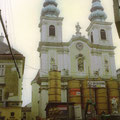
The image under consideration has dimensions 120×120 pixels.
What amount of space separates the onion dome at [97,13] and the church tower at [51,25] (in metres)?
6.69

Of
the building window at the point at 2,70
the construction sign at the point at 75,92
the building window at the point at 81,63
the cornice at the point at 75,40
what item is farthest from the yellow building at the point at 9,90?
the building window at the point at 81,63

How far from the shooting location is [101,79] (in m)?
37.3

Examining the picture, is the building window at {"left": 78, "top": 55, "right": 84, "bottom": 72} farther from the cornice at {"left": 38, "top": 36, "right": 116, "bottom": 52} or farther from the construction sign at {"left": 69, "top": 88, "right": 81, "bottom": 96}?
the construction sign at {"left": 69, "top": 88, "right": 81, "bottom": 96}

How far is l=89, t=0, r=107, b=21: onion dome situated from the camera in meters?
43.3

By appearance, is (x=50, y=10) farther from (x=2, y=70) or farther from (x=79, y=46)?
(x=2, y=70)

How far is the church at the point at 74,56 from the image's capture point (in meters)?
36.5

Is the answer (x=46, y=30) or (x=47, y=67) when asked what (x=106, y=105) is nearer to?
(x=47, y=67)

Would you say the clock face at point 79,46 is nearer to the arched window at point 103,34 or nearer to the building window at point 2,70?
the arched window at point 103,34

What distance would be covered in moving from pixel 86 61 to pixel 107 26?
27.8ft

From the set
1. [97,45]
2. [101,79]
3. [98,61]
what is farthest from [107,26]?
[101,79]

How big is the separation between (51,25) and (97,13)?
9.22 meters

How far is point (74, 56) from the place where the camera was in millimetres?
39062

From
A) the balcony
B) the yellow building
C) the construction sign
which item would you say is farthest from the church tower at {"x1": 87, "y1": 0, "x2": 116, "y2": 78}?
the balcony

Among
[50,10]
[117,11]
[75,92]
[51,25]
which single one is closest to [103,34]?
[51,25]
